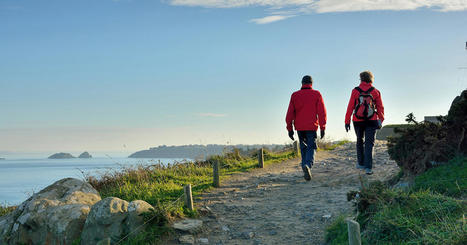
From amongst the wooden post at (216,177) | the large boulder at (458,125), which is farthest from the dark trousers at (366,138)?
the wooden post at (216,177)

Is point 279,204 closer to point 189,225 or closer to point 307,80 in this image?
point 189,225

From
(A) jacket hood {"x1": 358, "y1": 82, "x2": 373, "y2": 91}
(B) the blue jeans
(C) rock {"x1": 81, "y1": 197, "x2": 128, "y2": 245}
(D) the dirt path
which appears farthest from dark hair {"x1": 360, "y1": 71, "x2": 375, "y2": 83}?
(C) rock {"x1": 81, "y1": 197, "x2": 128, "y2": 245}

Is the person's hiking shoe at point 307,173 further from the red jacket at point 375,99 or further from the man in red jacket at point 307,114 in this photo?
the red jacket at point 375,99

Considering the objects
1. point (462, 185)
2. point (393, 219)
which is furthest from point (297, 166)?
point (393, 219)

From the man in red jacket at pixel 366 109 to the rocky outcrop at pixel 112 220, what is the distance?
5.90 metres

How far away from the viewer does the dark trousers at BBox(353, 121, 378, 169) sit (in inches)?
417

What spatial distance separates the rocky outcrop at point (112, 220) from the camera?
7547 millimetres

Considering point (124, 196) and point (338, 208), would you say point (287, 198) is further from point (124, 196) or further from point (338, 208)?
point (124, 196)

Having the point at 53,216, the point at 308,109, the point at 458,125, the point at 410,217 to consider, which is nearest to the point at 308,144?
the point at 308,109

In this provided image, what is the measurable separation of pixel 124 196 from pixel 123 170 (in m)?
3.74

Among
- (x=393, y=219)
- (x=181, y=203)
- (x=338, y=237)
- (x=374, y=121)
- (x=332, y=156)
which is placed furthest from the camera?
(x=332, y=156)

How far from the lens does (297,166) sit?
14805 mm

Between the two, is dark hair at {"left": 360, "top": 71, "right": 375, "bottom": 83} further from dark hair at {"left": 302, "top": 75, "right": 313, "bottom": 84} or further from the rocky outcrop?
the rocky outcrop

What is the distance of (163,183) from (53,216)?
11.5ft
